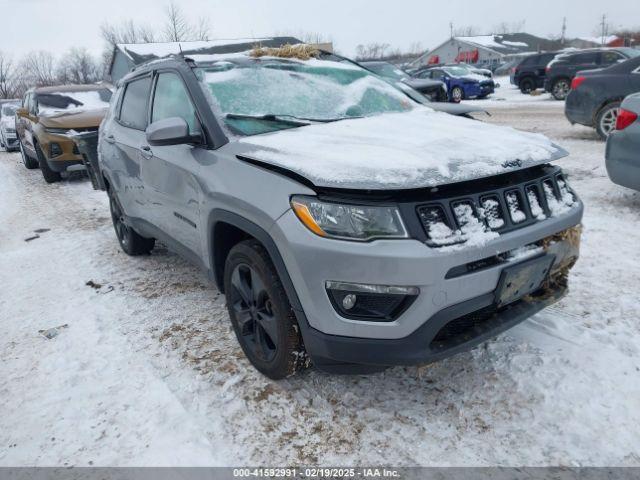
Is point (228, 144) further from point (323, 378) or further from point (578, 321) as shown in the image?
point (578, 321)

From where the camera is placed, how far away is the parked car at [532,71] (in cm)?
2012

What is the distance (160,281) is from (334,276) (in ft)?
8.62

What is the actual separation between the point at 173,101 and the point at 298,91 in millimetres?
864

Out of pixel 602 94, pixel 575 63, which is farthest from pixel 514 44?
pixel 602 94

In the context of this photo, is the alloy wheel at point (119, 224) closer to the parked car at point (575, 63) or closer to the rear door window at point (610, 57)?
the parked car at point (575, 63)

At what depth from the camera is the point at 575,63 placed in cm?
1581

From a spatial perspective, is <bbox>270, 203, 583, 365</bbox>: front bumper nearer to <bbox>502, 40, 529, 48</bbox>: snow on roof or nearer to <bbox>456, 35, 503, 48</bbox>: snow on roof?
<bbox>456, 35, 503, 48</bbox>: snow on roof

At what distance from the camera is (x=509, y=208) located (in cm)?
222

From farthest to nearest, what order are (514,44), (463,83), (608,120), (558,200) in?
1. (514,44)
2. (463,83)
3. (608,120)
4. (558,200)

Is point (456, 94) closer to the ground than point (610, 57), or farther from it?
closer to the ground

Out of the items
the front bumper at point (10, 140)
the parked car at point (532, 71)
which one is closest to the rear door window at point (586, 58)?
the parked car at point (532, 71)

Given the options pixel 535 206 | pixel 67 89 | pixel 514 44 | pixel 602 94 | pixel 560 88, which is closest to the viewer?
pixel 535 206

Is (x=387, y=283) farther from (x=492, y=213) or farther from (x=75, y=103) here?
(x=75, y=103)

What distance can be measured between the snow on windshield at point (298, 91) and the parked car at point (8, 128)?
591 inches
